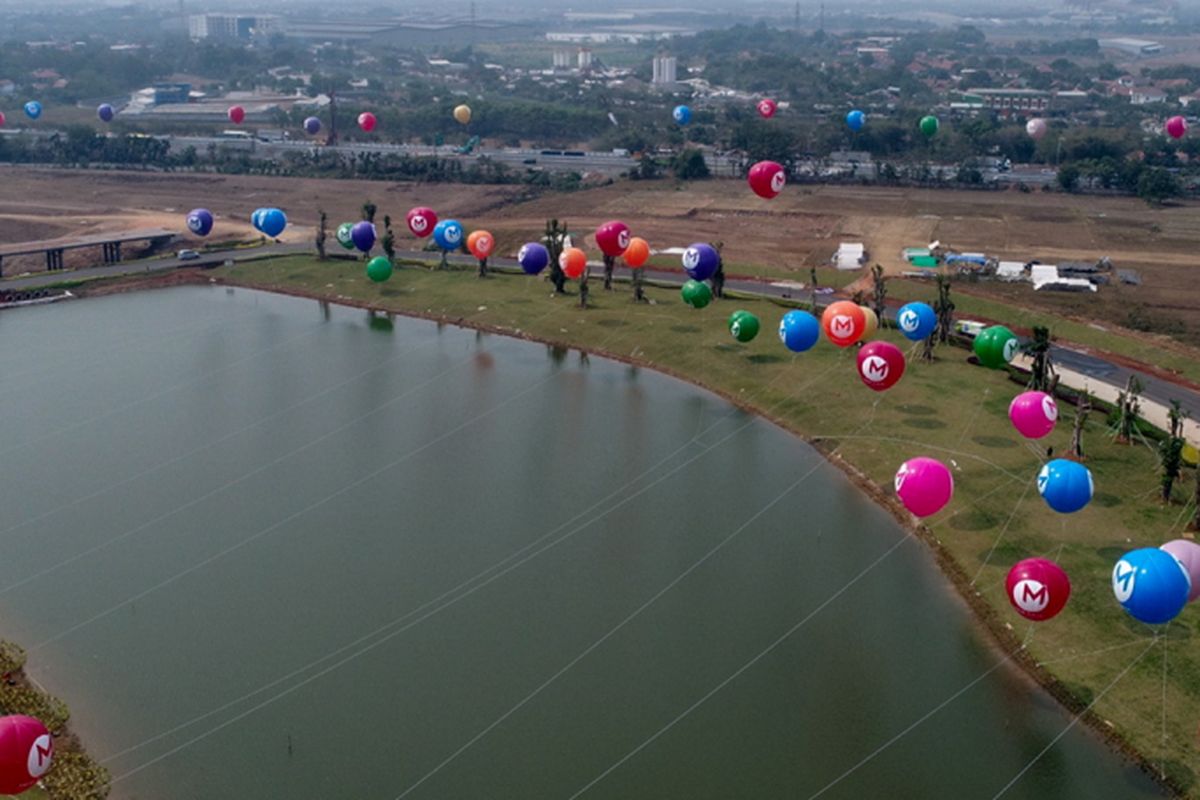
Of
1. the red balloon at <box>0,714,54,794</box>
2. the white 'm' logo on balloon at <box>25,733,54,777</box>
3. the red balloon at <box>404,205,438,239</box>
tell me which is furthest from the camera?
the red balloon at <box>404,205,438,239</box>

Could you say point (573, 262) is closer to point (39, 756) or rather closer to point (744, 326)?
point (744, 326)

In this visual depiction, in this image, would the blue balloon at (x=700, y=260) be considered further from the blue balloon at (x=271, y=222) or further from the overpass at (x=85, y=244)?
the overpass at (x=85, y=244)

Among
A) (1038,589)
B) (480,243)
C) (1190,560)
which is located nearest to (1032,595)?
(1038,589)

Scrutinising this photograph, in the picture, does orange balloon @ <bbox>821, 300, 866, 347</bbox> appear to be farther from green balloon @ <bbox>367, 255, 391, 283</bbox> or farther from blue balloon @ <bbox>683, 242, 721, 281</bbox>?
green balloon @ <bbox>367, 255, 391, 283</bbox>

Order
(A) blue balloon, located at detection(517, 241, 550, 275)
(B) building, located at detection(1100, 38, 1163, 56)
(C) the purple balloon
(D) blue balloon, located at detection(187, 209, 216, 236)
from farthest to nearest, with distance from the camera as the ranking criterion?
(B) building, located at detection(1100, 38, 1163, 56)
(D) blue balloon, located at detection(187, 209, 216, 236)
(C) the purple balloon
(A) blue balloon, located at detection(517, 241, 550, 275)

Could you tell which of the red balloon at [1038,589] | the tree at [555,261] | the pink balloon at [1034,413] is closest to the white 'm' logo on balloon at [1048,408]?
the pink balloon at [1034,413]

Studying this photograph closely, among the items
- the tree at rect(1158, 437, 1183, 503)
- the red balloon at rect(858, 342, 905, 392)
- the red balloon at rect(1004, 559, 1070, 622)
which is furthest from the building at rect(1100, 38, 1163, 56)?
the red balloon at rect(1004, 559, 1070, 622)
